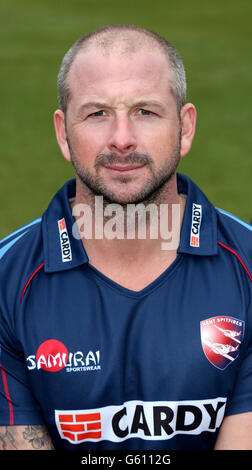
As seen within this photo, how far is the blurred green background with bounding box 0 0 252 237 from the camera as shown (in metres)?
7.58

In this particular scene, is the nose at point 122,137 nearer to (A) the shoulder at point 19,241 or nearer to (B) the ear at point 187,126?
(B) the ear at point 187,126

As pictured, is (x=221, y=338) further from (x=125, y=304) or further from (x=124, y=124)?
(x=124, y=124)

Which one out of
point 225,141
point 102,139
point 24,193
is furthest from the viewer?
point 225,141

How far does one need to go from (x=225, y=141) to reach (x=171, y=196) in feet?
18.6

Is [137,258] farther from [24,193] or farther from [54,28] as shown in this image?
[54,28]

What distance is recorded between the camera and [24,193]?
742cm

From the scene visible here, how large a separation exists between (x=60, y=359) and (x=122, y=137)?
83cm

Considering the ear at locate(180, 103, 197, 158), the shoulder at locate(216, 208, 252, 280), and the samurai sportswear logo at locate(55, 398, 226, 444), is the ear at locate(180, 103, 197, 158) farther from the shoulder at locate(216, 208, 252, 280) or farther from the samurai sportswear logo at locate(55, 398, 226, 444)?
the samurai sportswear logo at locate(55, 398, 226, 444)

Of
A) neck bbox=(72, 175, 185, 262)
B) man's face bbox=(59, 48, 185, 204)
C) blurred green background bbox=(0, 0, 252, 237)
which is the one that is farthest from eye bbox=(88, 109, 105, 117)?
blurred green background bbox=(0, 0, 252, 237)

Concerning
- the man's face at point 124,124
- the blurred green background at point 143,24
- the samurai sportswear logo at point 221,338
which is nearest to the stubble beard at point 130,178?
the man's face at point 124,124

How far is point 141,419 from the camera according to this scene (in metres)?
2.92

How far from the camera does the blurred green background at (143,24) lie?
7.58 m

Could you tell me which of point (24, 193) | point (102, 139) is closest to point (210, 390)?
point (102, 139)
